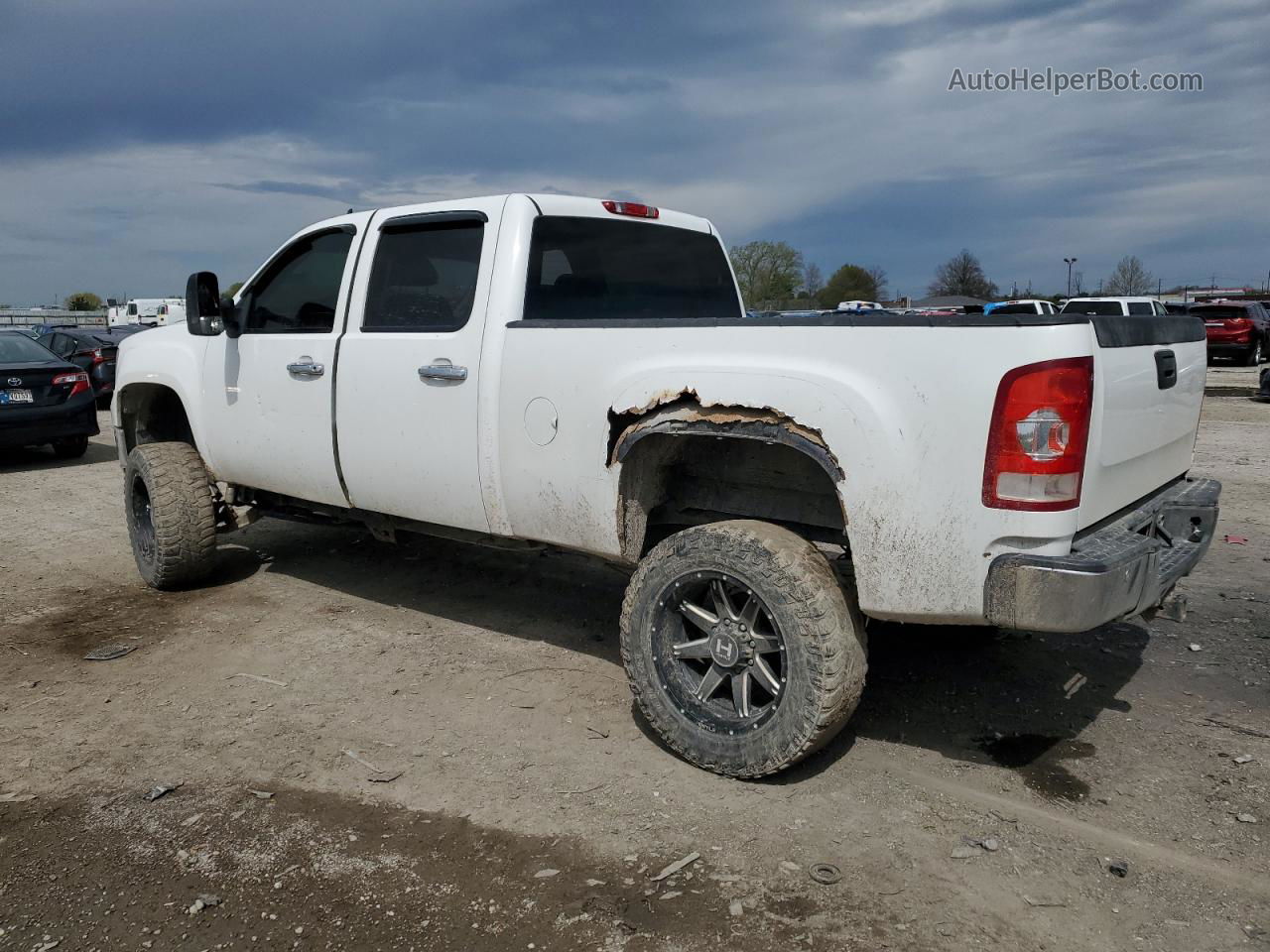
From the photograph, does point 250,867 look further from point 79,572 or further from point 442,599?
point 79,572

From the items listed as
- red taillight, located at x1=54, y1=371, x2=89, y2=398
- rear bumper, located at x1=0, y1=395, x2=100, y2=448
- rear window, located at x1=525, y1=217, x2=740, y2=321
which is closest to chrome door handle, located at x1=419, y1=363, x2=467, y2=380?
rear window, located at x1=525, y1=217, x2=740, y2=321

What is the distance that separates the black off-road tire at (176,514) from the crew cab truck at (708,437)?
1.33ft

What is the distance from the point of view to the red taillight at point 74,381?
37.1 feet

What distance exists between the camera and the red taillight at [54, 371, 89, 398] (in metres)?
11.3

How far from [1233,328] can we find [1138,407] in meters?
24.2

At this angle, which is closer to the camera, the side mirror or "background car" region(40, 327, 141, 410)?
the side mirror

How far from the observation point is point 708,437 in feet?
12.0

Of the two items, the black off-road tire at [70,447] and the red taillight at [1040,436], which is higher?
the red taillight at [1040,436]

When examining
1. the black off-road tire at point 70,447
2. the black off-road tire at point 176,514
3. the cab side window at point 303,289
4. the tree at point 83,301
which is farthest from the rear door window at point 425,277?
the tree at point 83,301

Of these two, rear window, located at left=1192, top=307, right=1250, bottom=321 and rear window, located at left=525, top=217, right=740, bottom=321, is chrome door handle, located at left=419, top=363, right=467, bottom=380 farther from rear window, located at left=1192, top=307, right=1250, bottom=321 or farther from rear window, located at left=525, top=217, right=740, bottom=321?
rear window, located at left=1192, top=307, right=1250, bottom=321

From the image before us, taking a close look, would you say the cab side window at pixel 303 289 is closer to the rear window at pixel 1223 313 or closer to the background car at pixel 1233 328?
the background car at pixel 1233 328

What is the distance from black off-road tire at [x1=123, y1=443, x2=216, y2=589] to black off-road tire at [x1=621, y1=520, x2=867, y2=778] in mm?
3316

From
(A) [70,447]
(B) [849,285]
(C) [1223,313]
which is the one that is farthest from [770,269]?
(A) [70,447]

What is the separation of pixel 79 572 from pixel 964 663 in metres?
5.51
